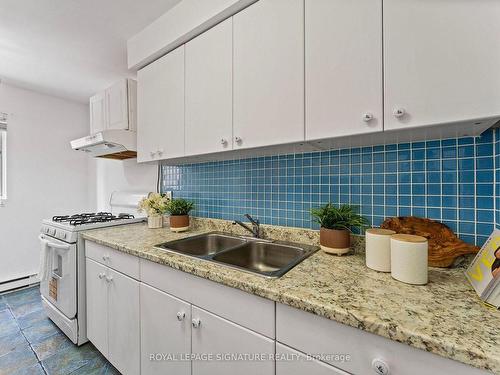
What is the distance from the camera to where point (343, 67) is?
0.92 metres

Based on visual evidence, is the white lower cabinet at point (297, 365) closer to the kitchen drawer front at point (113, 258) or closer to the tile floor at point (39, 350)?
the kitchen drawer front at point (113, 258)

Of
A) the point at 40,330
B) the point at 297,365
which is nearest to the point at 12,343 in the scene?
the point at 40,330

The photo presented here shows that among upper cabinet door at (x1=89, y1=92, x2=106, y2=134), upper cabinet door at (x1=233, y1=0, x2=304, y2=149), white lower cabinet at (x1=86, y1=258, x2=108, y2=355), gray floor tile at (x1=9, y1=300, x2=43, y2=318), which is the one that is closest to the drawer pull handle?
upper cabinet door at (x1=233, y1=0, x2=304, y2=149)

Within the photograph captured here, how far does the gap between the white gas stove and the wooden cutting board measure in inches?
80.7

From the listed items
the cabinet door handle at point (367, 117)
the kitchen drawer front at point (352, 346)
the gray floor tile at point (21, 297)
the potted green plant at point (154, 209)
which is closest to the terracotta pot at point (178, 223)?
the potted green plant at point (154, 209)

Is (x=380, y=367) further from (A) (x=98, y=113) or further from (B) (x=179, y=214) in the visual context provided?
(A) (x=98, y=113)

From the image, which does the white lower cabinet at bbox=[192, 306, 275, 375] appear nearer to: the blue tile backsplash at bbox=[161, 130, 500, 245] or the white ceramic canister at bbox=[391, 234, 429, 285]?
the white ceramic canister at bbox=[391, 234, 429, 285]

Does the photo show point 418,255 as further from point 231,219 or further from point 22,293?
point 22,293

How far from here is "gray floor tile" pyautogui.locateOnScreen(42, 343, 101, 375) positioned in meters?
1.50

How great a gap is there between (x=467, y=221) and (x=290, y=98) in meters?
0.93

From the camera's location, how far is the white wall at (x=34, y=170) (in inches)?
104

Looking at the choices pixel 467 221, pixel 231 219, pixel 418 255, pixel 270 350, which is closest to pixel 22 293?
pixel 231 219

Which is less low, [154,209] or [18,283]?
[154,209]

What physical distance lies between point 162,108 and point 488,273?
73.8 inches
